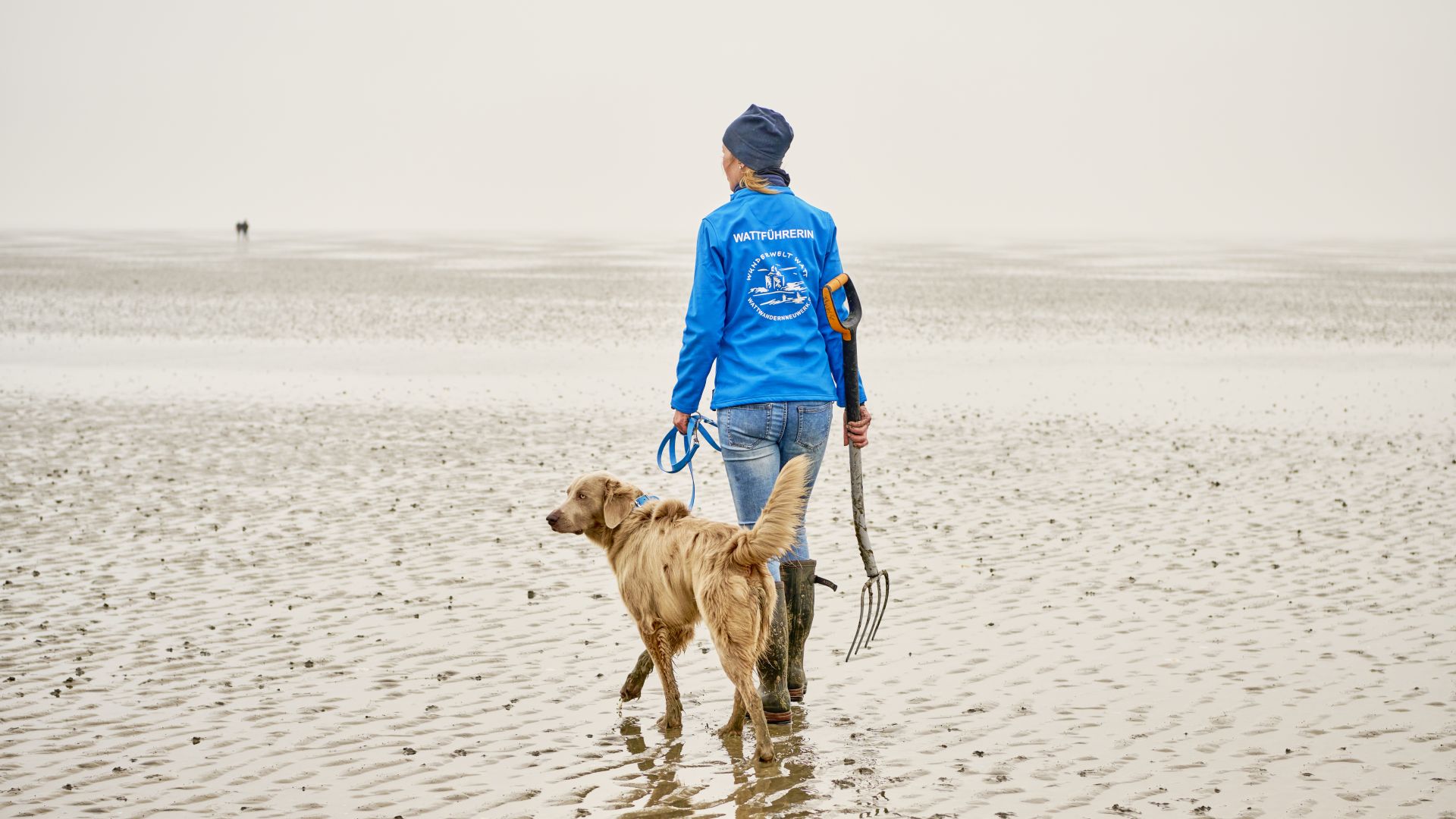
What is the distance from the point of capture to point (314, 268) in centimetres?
5281

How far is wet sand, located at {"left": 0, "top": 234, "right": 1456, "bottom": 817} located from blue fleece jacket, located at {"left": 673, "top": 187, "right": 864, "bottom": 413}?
1516 mm

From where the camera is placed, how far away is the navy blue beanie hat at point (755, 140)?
6.43 m

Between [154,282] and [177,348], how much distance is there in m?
19.7

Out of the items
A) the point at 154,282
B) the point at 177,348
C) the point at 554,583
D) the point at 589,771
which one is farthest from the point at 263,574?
the point at 154,282

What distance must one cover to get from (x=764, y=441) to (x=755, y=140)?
4.30 feet

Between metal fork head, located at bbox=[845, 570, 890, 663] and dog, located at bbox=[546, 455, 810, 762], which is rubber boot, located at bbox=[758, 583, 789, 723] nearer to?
dog, located at bbox=[546, 455, 810, 762]

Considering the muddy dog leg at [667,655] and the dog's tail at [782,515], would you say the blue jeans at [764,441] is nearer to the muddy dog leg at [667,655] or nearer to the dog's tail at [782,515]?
the muddy dog leg at [667,655]

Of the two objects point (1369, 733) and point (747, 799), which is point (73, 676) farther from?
point (1369, 733)

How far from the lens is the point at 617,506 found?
6.44 m

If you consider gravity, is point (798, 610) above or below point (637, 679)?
above

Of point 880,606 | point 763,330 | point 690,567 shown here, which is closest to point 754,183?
point 763,330

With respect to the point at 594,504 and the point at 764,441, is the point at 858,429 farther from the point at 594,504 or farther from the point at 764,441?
the point at 594,504

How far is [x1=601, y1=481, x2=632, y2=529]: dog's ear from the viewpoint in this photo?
6430mm

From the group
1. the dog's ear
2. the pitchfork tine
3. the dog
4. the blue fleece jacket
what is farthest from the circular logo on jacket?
the pitchfork tine
